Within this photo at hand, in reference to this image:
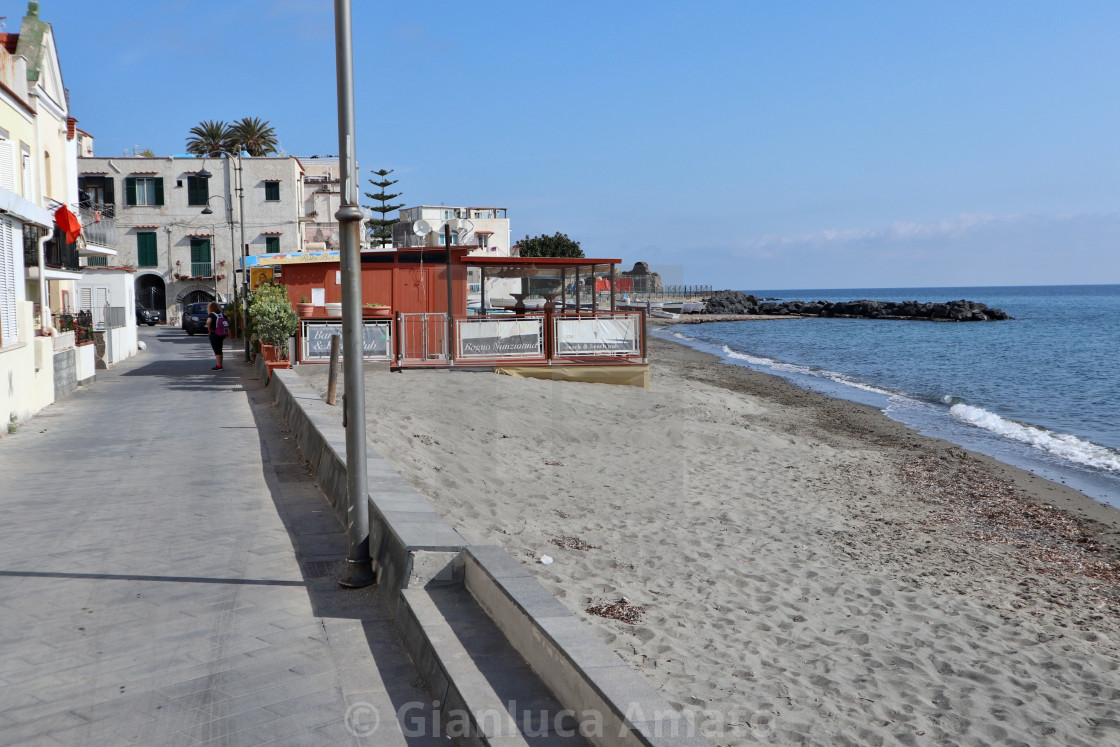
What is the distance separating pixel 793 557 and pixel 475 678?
17.8 feet

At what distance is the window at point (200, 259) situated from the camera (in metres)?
53.8

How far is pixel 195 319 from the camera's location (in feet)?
137

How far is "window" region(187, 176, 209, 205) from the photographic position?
5322cm

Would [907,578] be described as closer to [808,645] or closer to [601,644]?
[808,645]

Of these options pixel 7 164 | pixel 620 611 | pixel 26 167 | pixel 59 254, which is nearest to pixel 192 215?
pixel 59 254

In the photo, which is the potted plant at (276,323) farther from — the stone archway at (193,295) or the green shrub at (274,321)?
the stone archway at (193,295)

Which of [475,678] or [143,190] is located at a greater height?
[143,190]

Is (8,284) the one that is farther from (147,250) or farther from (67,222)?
(147,250)

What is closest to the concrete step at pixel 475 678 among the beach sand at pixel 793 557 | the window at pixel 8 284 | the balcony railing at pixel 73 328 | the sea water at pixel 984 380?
the beach sand at pixel 793 557

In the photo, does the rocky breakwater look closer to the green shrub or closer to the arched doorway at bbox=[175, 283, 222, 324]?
the arched doorway at bbox=[175, 283, 222, 324]

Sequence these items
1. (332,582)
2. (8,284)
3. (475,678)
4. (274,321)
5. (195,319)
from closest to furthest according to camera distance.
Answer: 1. (475,678)
2. (332,582)
3. (8,284)
4. (274,321)
5. (195,319)

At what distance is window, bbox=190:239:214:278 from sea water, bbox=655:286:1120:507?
30485 millimetres

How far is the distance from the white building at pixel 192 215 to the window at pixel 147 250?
0.06 m

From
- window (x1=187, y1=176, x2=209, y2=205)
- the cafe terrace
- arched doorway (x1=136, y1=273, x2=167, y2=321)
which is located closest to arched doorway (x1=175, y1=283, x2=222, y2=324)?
arched doorway (x1=136, y1=273, x2=167, y2=321)
